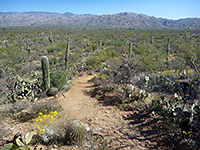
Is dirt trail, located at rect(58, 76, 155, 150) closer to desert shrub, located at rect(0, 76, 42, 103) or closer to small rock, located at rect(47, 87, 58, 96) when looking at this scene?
small rock, located at rect(47, 87, 58, 96)

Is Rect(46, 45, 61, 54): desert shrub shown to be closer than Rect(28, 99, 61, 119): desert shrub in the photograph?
No

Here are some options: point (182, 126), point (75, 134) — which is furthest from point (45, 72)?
point (182, 126)

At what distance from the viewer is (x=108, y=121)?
4953 millimetres

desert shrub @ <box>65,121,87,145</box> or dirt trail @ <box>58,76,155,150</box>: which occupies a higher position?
desert shrub @ <box>65,121,87,145</box>

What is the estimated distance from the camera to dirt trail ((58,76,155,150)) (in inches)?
155

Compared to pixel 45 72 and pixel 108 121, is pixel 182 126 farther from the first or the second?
pixel 45 72

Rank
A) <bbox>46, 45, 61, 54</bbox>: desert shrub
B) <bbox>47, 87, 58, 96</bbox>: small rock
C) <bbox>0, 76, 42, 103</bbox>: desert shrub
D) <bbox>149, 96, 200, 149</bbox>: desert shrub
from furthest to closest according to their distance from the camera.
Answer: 1. <bbox>46, 45, 61, 54</bbox>: desert shrub
2. <bbox>47, 87, 58, 96</bbox>: small rock
3. <bbox>0, 76, 42, 103</bbox>: desert shrub
4. <bbox>149, 96, 200, 149</bbox>: desert shrub

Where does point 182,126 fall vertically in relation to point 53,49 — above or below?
below

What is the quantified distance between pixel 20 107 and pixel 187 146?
520 centimetres

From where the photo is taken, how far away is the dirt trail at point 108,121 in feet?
12.9

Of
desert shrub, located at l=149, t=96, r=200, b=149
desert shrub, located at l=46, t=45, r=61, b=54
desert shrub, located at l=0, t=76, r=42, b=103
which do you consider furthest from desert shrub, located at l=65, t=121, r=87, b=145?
desert shrub, located at l=46, t=45, r=61, b=54

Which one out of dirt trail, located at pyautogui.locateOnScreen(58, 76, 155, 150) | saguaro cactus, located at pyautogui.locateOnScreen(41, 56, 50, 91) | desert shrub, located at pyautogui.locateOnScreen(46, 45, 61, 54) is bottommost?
dirt trail, located at pyautogui.locateOnScreen(58, 76, 155, 150)

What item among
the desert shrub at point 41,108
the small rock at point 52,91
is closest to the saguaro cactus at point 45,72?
the small rock at point 52,91

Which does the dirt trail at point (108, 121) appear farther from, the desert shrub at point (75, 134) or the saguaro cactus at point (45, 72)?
the saguaro cactus at point (45, 72)
